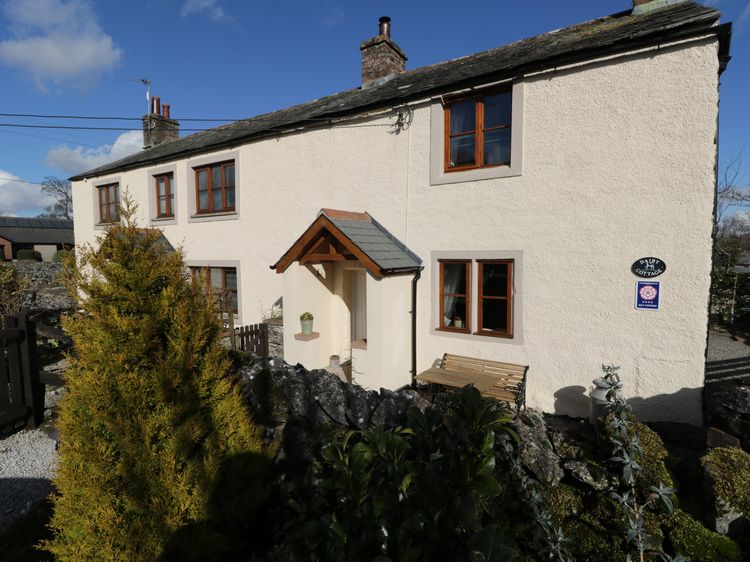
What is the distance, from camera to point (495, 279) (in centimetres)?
800

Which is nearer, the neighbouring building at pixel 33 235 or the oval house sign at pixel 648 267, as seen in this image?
the oval house sign at pixel 648 267

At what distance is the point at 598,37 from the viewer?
23.4ft

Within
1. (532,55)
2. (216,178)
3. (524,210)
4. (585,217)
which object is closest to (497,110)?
(532,55)

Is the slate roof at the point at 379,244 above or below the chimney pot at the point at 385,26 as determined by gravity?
below

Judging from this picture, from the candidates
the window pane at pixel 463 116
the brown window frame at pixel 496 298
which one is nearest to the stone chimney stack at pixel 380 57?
the window pane at pixel 463 116

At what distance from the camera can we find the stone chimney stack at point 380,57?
11.2 meters

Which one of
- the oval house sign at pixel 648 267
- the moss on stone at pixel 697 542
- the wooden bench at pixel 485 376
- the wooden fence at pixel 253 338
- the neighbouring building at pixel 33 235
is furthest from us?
the neighbouring building at pixel 33 235

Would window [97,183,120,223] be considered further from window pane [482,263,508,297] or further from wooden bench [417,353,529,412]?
window pane [482,263,508,297]

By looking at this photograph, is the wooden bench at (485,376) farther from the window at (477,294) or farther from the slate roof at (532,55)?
the slate roof at (532,55)

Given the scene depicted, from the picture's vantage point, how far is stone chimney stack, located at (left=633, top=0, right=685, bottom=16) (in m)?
7.98

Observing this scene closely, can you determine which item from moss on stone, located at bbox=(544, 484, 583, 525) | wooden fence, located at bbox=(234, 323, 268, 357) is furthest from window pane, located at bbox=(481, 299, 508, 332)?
wooden fence, located at bbox=(234, 323, 268, 357)

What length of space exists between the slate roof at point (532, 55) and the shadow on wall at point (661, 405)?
5540 mm

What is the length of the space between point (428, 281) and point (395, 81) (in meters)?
5.97

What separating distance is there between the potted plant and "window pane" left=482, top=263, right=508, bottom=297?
3865mm
